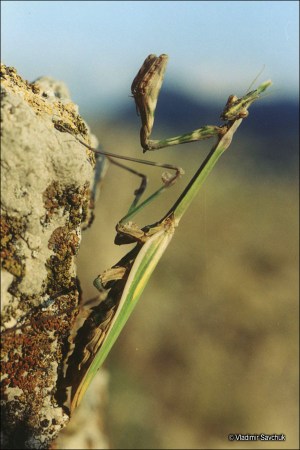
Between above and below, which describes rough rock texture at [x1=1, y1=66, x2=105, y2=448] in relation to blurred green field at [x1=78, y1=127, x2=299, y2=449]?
above

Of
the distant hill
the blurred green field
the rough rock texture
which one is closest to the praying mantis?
the rough rock texture

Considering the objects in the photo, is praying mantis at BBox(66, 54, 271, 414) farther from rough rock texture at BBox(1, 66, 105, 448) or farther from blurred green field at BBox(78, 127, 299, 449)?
blurred green field at BBox(78, 127, 299, 449)

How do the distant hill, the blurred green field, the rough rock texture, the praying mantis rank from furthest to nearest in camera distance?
the distant hill → the blurred green field → the praying mantis → the rough rock texture

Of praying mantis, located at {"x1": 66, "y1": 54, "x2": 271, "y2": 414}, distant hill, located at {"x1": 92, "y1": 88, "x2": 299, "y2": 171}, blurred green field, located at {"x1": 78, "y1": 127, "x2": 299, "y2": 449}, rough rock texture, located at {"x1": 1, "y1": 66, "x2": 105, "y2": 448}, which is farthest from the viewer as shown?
distant hill, located at {"x1": 92, "y1": 88, "x2": 299, "y2": 171}

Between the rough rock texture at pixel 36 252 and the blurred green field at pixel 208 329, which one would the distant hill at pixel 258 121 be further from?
the rough rock texture at pixel 36 252

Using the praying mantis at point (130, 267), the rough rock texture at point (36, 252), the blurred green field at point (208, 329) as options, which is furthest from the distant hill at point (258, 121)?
the rough rock texture at point (36, 252)

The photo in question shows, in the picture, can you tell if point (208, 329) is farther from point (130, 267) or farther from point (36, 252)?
A: point (36, 252)
